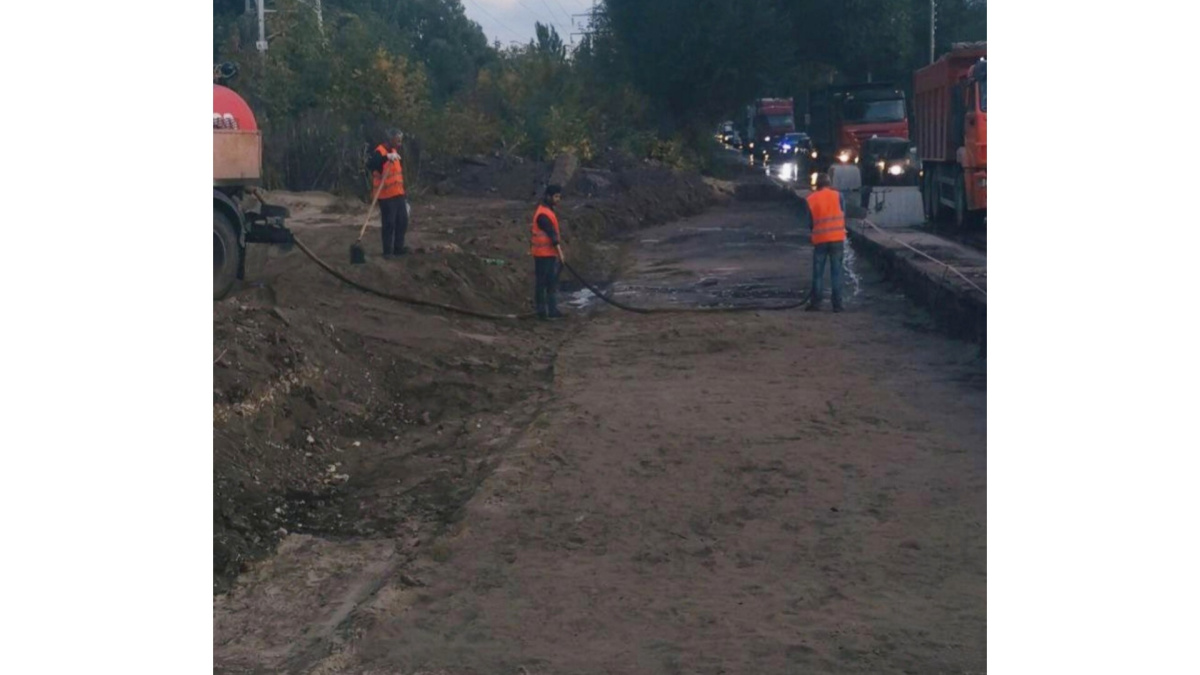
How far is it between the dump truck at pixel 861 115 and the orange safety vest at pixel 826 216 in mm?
20703

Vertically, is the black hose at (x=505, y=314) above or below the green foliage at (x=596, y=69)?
below

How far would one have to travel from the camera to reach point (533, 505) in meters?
7.98

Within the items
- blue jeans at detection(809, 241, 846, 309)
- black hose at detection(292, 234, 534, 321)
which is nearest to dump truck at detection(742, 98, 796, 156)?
blue jeans at detection(809, 241, 846, 309)

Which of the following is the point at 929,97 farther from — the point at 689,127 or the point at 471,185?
the point at 689,127

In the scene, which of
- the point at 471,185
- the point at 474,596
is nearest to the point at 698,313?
the point at 474,596

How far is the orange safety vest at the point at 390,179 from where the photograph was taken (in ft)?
51.8

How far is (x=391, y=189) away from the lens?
1627 centimetres

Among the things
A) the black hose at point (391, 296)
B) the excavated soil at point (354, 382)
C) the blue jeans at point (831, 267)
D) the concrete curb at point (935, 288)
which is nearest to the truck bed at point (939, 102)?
the concrete curb at point (935, 288)

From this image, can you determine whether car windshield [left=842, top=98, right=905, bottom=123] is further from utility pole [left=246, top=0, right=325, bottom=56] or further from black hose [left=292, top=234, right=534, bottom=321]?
black hose [left=292, top=234, right=534, bottom=321]

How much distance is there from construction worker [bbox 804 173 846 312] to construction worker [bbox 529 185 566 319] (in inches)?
111

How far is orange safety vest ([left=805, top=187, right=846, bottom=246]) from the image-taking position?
1521 centimetres

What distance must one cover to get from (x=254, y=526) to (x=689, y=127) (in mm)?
39917

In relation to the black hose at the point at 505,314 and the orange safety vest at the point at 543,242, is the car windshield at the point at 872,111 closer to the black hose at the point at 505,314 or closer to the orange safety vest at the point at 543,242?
the black hose at the point at 505,314

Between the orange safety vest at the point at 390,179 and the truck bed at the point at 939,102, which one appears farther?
the truck bed at the point at 939,102
